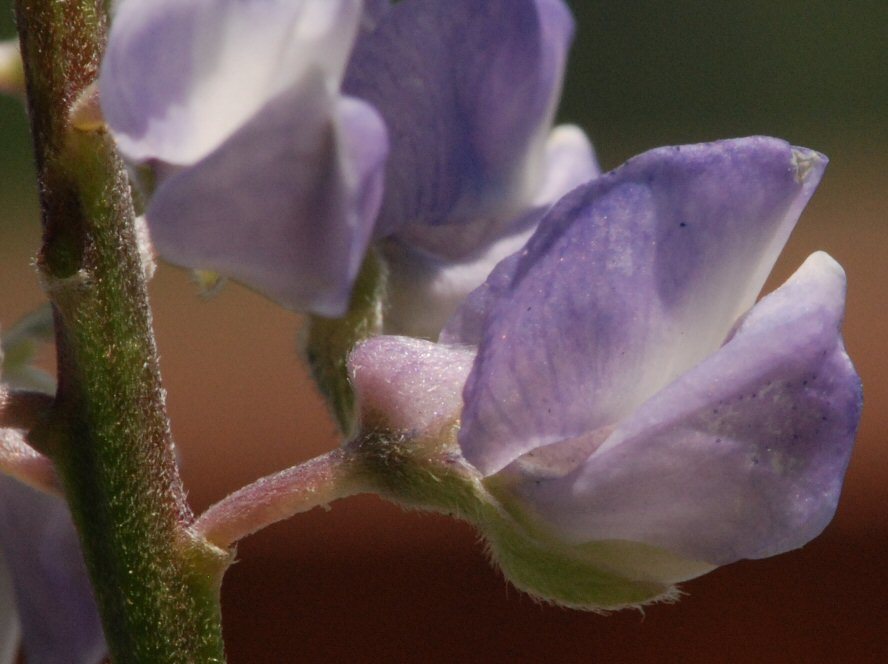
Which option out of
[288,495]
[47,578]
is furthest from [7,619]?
[288,495]

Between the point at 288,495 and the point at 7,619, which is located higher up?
the point at 288,495

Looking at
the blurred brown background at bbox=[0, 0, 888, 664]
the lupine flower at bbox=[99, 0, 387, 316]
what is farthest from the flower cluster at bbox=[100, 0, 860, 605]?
the blurred brown background at bbox=[0, 0, 888, 664]

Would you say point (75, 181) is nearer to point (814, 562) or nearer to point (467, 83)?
point (467, 83)

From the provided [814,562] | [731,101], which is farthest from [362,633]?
[731,101]

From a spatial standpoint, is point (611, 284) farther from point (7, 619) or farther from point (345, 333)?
point (7, 619)

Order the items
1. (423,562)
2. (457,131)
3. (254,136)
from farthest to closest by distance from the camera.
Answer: (423,562), (457,131), (254,136)

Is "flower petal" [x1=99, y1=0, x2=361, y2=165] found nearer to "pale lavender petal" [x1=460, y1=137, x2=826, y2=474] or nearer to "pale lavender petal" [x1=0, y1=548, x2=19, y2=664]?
"pale lavender petal" [x1=460, y1=137, x2=826, y2=474]
